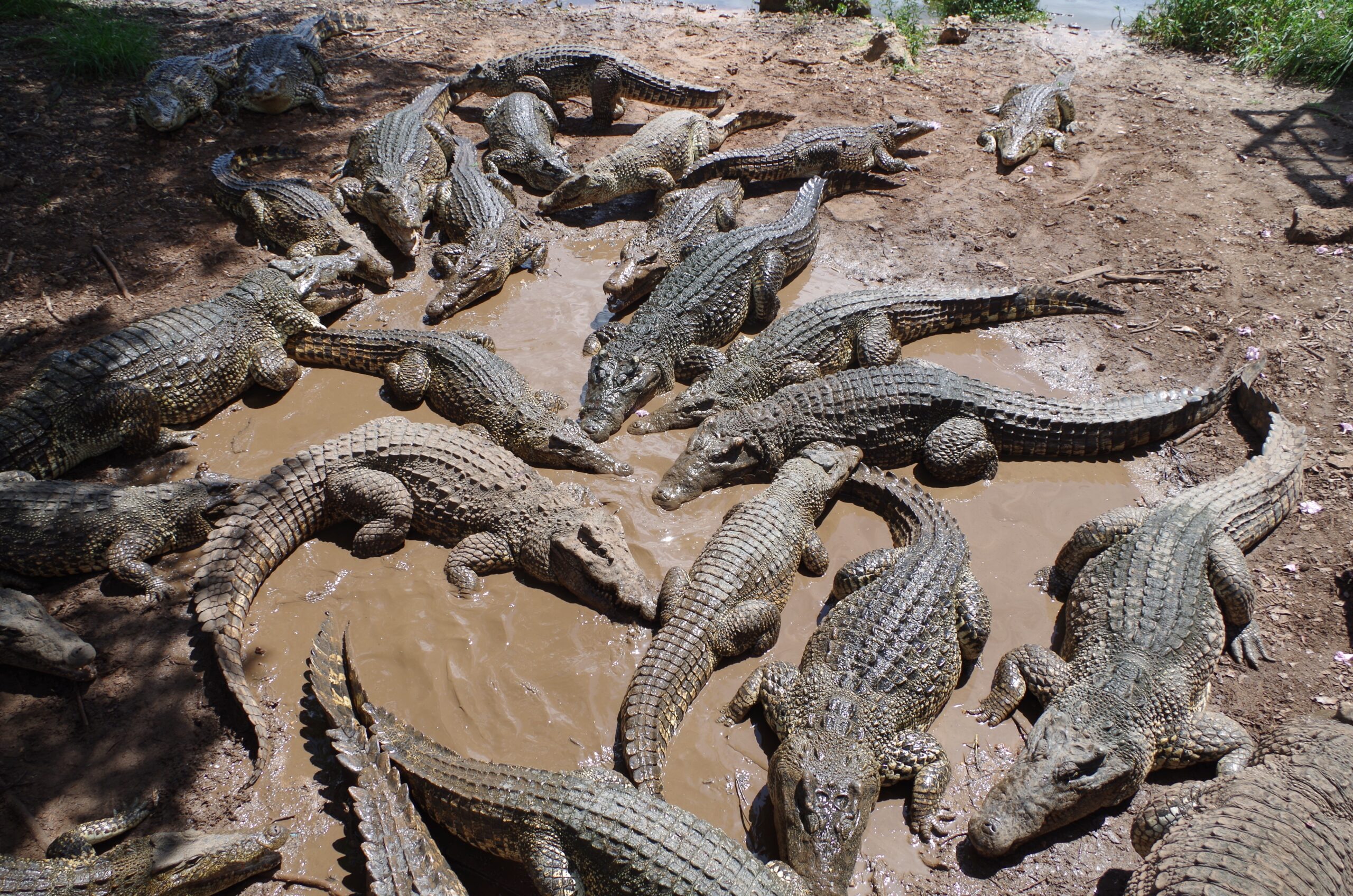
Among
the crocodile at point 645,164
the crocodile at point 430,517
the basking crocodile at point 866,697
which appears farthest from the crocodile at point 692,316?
Answer: the basking crocodile at point 866,697

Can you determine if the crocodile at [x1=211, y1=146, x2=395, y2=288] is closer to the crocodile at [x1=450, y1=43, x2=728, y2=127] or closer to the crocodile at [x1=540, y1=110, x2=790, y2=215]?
the crocodile at [x1=540, y1=110, x2=790, y2=215]

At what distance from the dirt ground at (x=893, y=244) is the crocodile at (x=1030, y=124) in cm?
19

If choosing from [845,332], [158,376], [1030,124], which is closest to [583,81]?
[1030,124]

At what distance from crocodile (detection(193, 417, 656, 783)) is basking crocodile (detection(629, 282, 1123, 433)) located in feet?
4.36

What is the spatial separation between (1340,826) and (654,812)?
9.71ft

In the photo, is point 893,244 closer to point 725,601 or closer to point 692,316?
point 692,316

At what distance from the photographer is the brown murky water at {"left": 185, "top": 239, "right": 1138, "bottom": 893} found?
12.5 ft

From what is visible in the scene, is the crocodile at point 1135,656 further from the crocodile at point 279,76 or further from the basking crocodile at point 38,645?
the crocodile at point 279,76

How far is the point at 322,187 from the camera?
826cm

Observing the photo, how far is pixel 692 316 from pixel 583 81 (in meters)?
5.35

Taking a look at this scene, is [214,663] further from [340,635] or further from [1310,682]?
[1310,682]

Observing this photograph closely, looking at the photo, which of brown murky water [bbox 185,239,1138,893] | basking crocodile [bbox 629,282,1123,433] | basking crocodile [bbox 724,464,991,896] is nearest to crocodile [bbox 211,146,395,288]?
brown murky water [bbox 185,239,1138,893]

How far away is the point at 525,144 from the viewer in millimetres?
8766

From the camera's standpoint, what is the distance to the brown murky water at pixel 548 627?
3.81 m
